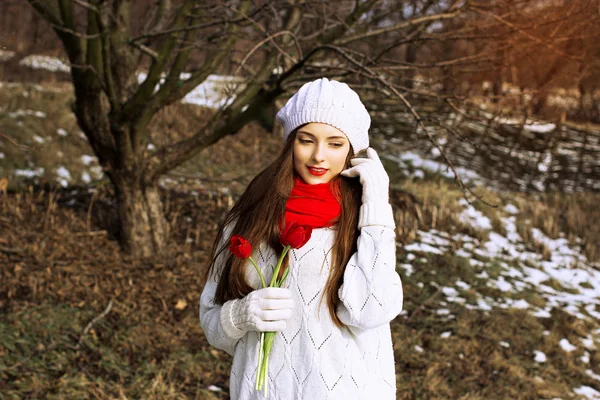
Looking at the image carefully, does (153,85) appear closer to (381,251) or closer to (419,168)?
(381,251)

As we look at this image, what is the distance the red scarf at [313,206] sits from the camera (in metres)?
1.95

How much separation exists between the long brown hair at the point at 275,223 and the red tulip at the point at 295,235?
0.55ft

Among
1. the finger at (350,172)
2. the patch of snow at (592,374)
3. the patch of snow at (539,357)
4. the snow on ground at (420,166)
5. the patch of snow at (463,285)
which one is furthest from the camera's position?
the snow on ground at (420,166)

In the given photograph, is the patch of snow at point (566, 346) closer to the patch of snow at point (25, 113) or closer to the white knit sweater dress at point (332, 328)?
the white knit sweater dress at point (332, 328)

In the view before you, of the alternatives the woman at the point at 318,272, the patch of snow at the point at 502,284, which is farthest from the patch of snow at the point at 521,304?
the woman at the point at 318,272

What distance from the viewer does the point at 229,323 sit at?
190 centimetres

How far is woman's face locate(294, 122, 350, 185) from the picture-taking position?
1.98m

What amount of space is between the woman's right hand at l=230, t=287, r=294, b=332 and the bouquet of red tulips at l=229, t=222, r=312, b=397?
4 cm

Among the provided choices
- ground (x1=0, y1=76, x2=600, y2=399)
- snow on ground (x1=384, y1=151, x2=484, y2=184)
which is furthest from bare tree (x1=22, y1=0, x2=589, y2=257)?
snow on ground (x1=384, y1=151, x2=484, y2=184)

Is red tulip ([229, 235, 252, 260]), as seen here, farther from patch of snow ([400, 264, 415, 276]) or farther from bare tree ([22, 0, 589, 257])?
patch of snow ([400, 264, 415, 276])

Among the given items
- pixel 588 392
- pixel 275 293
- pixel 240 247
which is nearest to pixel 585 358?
pixel 588 392

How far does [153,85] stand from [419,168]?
6180mm

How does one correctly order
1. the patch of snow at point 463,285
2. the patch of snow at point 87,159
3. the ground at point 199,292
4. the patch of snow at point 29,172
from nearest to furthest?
the ground at point 199,292, the patch of snow at point 463,285, the patch of snow at point 29,172, the patch of snow at point 87,159

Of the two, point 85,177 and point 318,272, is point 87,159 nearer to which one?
point 85,177
